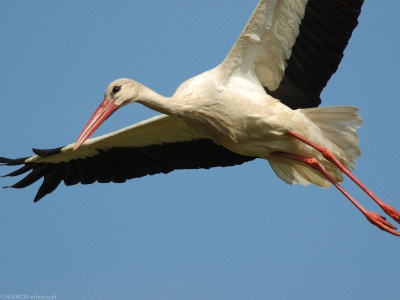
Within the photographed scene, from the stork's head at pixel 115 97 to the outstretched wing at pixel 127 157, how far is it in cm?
110

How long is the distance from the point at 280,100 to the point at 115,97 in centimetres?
167

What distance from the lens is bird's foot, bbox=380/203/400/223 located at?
29.7 ft

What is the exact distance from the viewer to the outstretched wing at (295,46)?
8805 mm

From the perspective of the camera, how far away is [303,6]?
8852 millimetres

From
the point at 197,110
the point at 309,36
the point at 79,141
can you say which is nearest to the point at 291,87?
the point at 309,36

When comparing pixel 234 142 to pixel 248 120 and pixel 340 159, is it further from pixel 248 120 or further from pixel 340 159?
pixel 340 159

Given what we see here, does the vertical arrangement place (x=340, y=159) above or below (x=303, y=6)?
below

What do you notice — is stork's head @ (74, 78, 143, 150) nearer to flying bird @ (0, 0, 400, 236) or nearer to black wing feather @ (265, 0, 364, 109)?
flying bird @ (0, 0, 400, 236)

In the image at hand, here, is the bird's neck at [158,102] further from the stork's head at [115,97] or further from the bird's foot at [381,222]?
the bird's foot at [381,222]

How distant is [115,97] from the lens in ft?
28.6

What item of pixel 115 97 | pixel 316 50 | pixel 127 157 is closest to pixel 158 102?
pixel 115 97

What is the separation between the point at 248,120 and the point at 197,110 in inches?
18.8

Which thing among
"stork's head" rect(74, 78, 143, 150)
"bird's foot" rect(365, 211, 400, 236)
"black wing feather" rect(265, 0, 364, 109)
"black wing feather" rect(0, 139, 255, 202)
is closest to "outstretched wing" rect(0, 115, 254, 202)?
"black wing feather" rect(0, 139, 255, 202)

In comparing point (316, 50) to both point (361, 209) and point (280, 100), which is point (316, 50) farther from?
point (361, 209)
